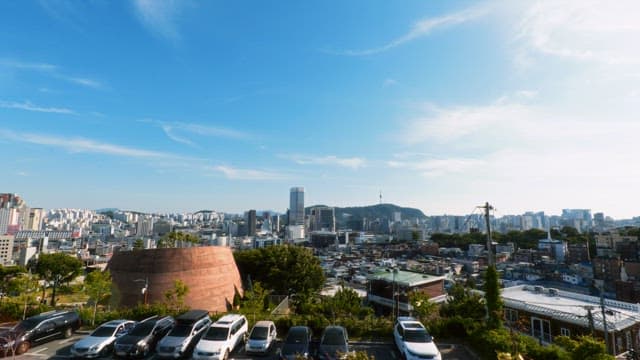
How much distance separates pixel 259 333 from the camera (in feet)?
48.9

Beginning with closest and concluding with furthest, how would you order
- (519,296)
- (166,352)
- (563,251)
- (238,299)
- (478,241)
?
1. (166,352)
2. (519,296)
3. (238,299)
4. (563,251)
5. (478,241)

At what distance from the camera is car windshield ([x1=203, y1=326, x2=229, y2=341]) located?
13.7m

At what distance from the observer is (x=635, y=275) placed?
6475cm

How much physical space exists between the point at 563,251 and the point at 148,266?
5005 inches

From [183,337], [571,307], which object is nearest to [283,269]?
[183,337]

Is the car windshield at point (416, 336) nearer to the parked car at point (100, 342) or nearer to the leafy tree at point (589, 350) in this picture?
the leafy tree at point (589, 350)

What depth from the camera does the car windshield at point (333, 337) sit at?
45.0ft

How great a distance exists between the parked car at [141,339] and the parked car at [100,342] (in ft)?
2.58

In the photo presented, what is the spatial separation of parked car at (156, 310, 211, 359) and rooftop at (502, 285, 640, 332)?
21536 millimetres

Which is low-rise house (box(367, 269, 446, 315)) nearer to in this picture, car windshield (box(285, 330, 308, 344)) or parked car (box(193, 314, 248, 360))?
car windshield (box(285, 330, 308, 344))

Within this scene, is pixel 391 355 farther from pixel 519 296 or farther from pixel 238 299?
pixel 238 299

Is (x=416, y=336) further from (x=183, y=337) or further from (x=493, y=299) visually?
(x=183, y=337)

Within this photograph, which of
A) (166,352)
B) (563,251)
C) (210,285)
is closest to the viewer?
(166,352)

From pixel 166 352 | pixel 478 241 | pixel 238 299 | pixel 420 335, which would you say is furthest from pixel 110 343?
pixel 478 241
